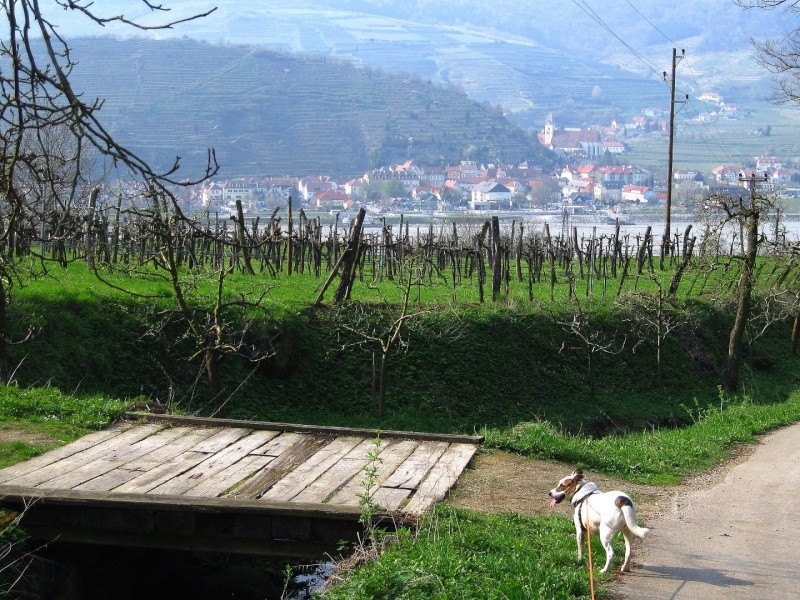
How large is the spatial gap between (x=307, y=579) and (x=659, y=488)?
3567mm

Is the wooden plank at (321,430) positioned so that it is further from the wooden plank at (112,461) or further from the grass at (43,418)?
the grass at (43,418)

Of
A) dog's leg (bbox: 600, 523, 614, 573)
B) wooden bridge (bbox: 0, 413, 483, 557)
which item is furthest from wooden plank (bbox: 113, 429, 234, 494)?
dog's leg (bbox: 600, 523, 614, 573)

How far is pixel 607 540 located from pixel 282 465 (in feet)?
11.3

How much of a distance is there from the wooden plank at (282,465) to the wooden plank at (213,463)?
0.24 metres

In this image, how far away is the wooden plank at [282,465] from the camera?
26.3ft

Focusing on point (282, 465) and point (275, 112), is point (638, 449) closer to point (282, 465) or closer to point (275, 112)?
point (282, 465)

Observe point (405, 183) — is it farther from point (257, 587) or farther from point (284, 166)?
point (257, 587)

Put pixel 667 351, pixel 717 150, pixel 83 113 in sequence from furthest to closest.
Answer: pixel 717 150 → pixel 667 351 → pixel 83 113

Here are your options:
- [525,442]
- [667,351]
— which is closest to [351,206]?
[667,351]

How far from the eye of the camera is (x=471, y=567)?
6305 millimetres

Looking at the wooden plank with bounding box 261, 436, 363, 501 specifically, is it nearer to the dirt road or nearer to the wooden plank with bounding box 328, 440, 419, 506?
the wooden plank with bounding box 328, 440, 419, 506

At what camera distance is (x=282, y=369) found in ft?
56.5

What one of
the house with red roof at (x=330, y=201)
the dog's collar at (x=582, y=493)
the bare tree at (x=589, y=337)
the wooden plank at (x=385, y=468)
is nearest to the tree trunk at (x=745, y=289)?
the bare tree at (x=589, y=337)

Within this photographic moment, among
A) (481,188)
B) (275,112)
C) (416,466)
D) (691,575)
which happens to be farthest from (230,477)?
(275,112)
